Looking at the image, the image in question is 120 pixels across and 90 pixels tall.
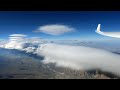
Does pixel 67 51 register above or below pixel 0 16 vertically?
below

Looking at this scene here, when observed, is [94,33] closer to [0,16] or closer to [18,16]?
[18,16]

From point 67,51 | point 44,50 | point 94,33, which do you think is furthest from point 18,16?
point 94,33

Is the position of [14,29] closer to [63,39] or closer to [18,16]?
[18,16]
